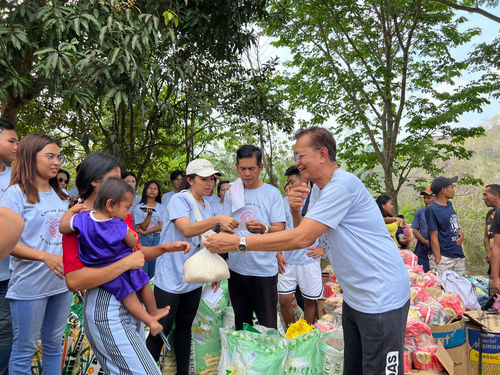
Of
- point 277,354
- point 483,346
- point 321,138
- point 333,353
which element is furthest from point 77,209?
point 483,346

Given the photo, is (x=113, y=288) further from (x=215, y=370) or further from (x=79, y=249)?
(x=215, y=370)

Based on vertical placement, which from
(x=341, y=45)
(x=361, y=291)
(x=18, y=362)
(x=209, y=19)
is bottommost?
(x=18, y=362)

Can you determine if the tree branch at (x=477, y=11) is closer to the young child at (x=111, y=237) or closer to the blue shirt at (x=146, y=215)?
the blue shirt at (x=146, y=215)

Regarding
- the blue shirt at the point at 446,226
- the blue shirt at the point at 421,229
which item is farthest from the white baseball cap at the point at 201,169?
the blue shirt at the point at 421,229

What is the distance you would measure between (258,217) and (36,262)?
5.28 feet

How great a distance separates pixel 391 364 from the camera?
6.15ft

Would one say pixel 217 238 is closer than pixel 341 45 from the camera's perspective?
Yes

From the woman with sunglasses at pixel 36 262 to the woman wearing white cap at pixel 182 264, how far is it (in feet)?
2.13

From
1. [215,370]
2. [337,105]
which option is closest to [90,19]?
[215,370]

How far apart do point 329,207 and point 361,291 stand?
493mm

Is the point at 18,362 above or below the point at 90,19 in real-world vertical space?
below

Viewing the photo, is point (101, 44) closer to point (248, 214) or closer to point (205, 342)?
point (248, 214)

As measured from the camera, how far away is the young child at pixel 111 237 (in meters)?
1.69

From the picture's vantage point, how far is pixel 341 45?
9461 mm
